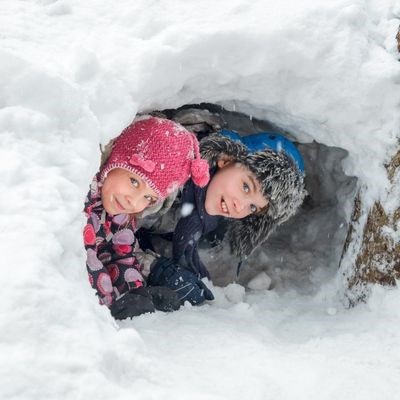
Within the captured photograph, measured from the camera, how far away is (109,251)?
8.70ft

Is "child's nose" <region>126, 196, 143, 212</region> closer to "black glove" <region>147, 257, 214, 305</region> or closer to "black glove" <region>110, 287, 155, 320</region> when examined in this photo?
"black glove" <region>110, 287, 155, 320</region>

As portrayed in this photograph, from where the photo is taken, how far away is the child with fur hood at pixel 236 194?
262 centimetres

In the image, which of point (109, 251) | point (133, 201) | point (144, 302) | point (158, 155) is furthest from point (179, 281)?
point (158, 155)

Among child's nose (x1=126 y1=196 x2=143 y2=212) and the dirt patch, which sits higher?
child's nose (x1=126 y1=196 x2=143 y2=212)

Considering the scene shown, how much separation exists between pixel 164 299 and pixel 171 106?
0.95m

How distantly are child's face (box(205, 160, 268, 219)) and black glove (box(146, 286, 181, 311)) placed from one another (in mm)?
492

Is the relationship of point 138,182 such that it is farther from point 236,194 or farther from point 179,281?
point 179,281

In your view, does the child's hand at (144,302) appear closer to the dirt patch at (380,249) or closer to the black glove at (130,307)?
the black glove at (130,307)

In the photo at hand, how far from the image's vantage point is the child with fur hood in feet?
8.58

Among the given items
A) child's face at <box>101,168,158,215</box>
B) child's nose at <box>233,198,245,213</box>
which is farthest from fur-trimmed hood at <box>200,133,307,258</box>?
child's face at <box>101,168,158,215</box>

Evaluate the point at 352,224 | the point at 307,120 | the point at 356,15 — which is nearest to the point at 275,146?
the point at 307,120

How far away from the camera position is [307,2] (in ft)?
7.54

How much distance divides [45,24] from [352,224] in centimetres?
186

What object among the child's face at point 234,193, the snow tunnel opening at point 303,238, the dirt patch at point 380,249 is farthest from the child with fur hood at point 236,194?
the dirt patch at point 380,249
